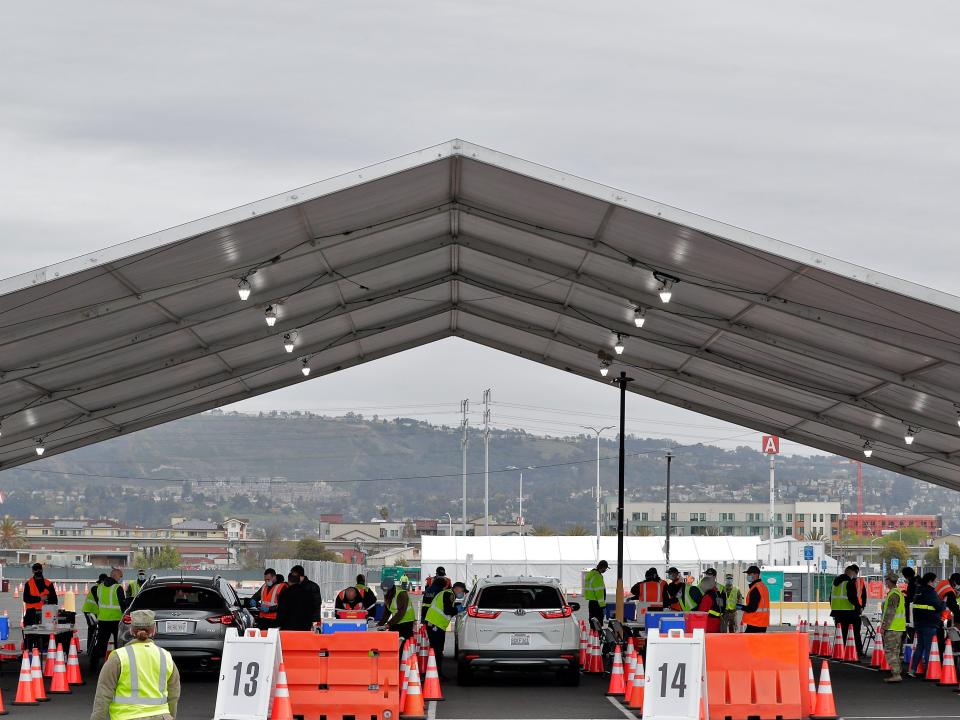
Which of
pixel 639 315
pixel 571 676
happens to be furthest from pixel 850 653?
pixel 571 676

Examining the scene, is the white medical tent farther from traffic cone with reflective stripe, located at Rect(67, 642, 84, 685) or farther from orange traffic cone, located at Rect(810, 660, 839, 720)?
orange traffic cone, located at Rect(810, 660, 839, 720)

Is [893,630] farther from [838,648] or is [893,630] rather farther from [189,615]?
[189,615]

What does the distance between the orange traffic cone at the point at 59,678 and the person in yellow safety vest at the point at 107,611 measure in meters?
2.99

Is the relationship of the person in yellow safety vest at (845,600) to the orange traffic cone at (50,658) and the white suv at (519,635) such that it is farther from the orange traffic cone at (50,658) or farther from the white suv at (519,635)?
the orange traffic cone at (50,658)

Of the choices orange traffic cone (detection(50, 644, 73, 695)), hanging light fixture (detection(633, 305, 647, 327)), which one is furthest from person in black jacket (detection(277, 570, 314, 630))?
hanging light fixture (detection(633, 305, 647, 327))

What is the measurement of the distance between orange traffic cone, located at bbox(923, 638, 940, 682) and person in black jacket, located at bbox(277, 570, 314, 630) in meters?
9.72

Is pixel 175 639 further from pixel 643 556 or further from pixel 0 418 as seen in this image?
pixel 643 556

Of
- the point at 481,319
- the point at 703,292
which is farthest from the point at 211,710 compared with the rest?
the point at 481,319

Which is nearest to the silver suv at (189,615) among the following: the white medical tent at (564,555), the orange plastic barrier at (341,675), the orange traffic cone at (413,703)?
the orange traffic cone at (413,703)

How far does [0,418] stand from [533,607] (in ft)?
42.5

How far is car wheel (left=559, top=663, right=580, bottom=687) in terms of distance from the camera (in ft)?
66.4

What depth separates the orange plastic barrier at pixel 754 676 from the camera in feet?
50.8

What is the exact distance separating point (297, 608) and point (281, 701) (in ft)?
15.1

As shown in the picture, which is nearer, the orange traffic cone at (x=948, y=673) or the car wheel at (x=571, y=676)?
the car wheel at (x=571, y=676)
